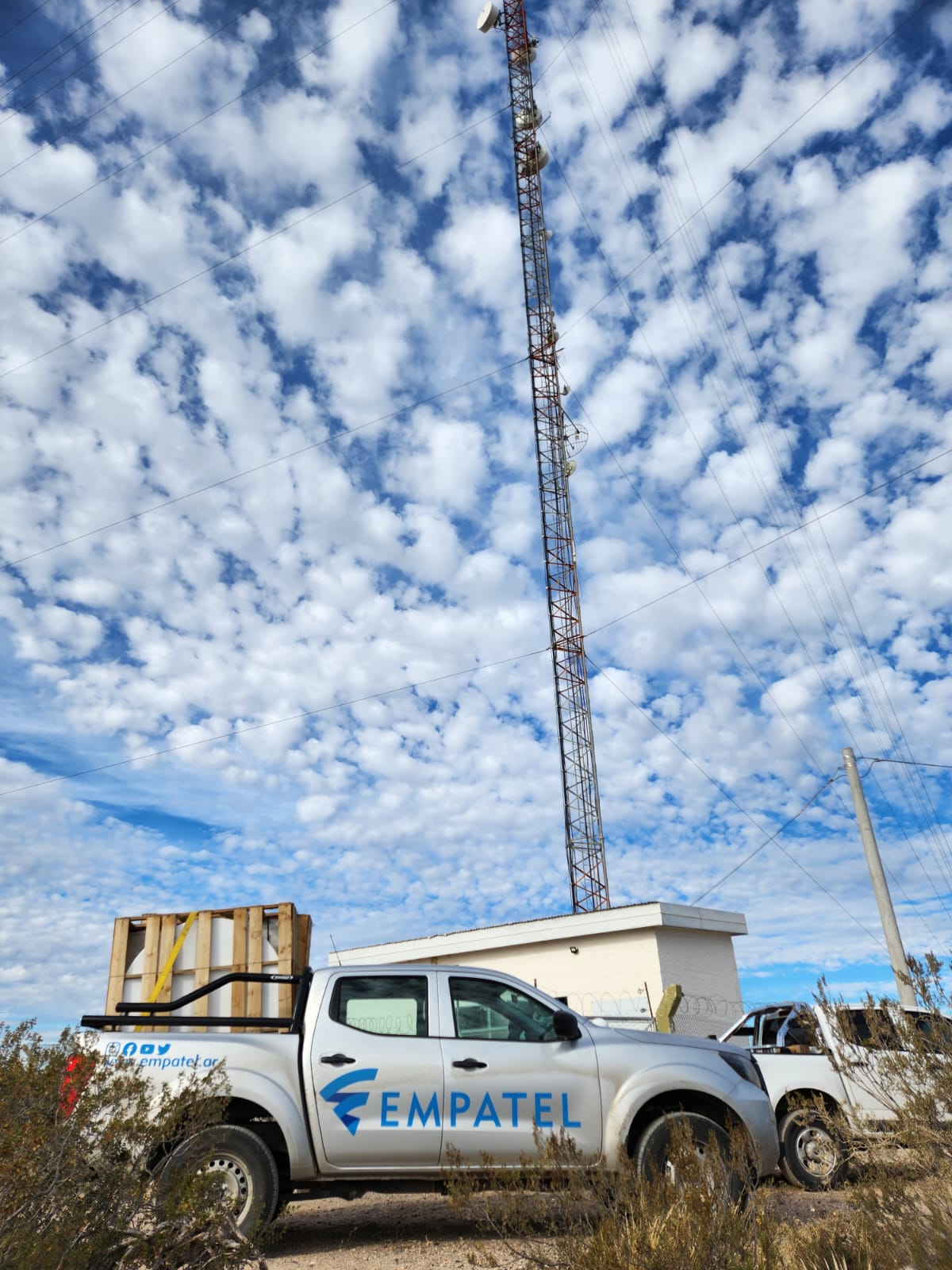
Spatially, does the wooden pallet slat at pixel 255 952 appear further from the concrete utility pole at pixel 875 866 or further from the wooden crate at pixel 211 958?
the concrete utility pole at pixel 875 866

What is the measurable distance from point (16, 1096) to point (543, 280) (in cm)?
3462

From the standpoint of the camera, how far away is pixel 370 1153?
649 cm

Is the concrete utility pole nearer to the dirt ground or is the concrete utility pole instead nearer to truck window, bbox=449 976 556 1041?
the dirt ground

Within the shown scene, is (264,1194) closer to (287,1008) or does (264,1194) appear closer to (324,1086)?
(324,1086)

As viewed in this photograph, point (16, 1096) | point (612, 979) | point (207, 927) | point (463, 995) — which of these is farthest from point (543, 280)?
point (16, 1096)

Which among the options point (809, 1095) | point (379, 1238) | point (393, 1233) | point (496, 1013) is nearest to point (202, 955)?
point (393, 1233)

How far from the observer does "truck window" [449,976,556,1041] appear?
6.97m

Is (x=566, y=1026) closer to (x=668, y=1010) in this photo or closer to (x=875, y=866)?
(x=668, y=1010)

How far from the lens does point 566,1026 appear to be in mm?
6785

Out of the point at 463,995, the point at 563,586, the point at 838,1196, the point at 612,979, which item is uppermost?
the point at 563,586

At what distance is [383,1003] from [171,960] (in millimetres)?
5486

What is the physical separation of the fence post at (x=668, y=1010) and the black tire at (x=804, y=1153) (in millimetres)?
5593

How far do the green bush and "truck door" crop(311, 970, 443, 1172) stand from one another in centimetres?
186

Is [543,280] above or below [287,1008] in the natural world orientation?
above
